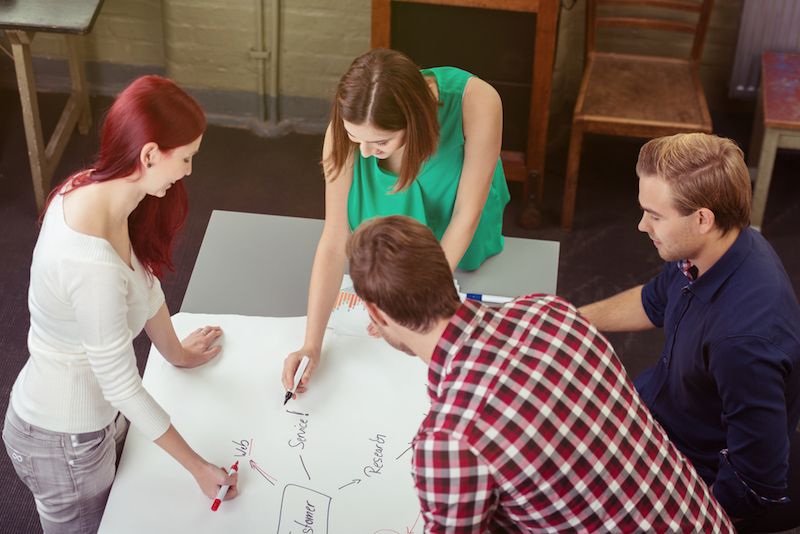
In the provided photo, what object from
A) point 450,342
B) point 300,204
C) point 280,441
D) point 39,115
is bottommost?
point 300,204

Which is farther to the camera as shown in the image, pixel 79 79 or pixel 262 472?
pixel 79 79

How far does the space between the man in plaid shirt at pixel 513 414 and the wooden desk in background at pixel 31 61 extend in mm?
2033

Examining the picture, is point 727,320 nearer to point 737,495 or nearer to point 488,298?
point 737,495

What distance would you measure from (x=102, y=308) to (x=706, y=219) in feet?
3.41

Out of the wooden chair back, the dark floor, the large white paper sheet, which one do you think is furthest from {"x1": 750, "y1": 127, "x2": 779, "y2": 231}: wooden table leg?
the large white paper sheet

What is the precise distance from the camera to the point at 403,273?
4.62ft

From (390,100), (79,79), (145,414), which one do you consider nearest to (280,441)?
(145,414)

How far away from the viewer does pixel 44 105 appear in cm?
418

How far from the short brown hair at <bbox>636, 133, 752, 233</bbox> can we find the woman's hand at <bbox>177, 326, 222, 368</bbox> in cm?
89

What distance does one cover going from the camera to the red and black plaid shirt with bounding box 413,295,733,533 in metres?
1.36

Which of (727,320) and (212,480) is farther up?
(727,320)

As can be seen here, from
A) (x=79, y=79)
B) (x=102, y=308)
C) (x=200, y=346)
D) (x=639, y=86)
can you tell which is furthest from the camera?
(x=79, y=79)

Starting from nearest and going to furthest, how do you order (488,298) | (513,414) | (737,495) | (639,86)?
→ (513,414)
(737,495)
(488,298)
(639,86)

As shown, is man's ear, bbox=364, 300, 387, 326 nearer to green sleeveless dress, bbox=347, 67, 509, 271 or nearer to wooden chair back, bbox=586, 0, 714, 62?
green sleeveless dress, bbox=347, 67, 509, 271
